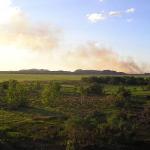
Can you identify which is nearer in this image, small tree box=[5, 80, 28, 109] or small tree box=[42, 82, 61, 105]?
small tree box=[5, 80, 28, 109]

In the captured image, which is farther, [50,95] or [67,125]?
[50,95]

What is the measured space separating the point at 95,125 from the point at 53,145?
13.3m

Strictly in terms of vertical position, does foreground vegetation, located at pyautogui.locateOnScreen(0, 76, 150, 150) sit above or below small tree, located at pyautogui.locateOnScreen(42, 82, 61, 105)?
below

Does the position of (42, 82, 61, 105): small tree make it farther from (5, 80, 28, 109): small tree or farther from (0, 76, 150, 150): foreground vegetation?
(5, 80, 28, 109): small tree

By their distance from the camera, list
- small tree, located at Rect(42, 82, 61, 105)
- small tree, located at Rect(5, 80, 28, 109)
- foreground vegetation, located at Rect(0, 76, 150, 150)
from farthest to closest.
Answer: small tree, located at Rect(42, 82, 61, 105) < small tree, located at Rect(5, 80, 28, 109) < foreground vegetation, located at Rect(0, 76, 150, 150)

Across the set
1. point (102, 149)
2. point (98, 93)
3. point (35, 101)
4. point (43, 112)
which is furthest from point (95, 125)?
point (98, 93)

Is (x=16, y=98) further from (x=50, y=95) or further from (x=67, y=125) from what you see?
(x=67, y=125)

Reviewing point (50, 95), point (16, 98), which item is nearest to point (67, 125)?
point (16, 98)

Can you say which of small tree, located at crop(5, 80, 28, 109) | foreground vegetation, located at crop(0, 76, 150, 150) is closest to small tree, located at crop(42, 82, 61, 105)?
foreground vegetation, located at crop(0, 76, 150, 150)

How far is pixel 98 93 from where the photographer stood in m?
149

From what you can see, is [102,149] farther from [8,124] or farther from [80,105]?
[80,105]

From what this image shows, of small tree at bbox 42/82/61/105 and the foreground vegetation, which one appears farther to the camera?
small tree at bbox 42/82/61/105

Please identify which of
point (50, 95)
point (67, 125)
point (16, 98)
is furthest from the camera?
point (50, 95)

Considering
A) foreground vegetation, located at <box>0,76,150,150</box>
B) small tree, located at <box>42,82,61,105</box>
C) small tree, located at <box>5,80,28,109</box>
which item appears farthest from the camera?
small tree, located at <box>42,82,61,105</box>
